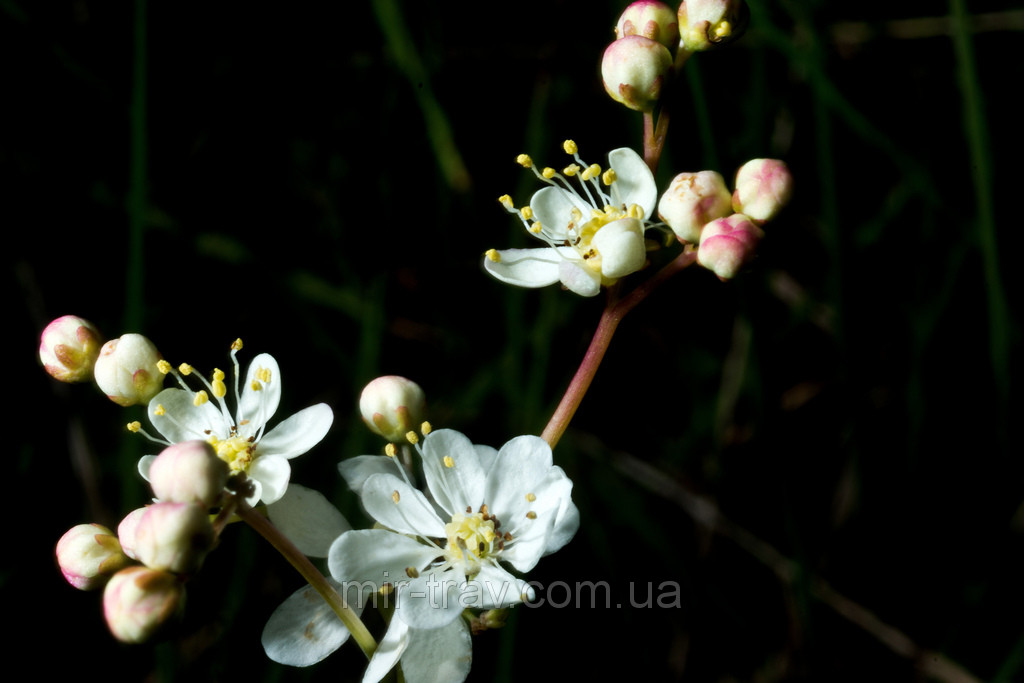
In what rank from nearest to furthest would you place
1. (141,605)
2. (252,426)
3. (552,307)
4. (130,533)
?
1. (141,605)
2. (130,533)
3. (252,426)
4. (552,307)

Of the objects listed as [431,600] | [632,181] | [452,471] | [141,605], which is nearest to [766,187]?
[632,181]

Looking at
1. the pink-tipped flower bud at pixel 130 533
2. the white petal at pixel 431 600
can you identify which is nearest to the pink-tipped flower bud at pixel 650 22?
the white petal at pixel 431 600

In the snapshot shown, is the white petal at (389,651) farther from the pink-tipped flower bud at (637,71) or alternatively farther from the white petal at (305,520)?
the pink-tipped flower bud at (637,71)

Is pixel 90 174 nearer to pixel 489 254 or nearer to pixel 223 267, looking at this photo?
pixel 223 267

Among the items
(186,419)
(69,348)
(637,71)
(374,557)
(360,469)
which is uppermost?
(637,71)

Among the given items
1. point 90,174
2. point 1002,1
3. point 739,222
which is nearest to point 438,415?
point 90,174

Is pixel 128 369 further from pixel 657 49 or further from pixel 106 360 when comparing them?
pixel 657 49

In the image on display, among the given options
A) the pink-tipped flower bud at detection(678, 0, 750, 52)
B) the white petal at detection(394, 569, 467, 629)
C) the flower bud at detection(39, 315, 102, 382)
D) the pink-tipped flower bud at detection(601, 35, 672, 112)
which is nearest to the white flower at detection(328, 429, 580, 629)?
the white petal at detection(394, 569, 467, 629)
